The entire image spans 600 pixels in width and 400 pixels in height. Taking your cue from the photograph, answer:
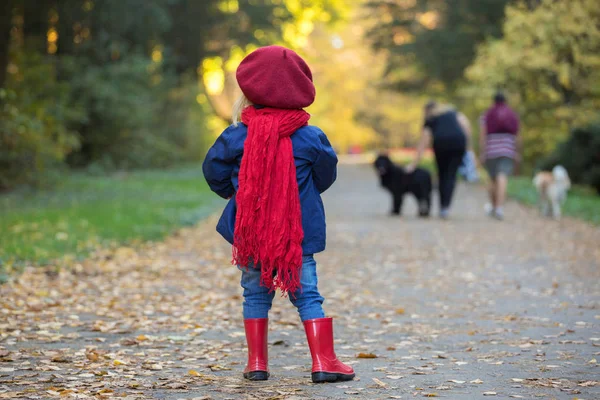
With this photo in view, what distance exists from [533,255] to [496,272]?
1.49m

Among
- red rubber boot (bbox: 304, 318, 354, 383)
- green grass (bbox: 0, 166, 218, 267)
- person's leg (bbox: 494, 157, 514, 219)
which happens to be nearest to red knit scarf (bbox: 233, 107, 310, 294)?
red rubber boot (bbox: 304, 318, 354, 383)

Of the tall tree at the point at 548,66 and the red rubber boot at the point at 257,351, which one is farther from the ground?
the tall tree at the point at 548,66

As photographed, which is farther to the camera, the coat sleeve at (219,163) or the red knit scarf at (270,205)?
the coat sleeve at (219,163)

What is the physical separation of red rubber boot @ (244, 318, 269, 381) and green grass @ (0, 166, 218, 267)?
4.91 metres

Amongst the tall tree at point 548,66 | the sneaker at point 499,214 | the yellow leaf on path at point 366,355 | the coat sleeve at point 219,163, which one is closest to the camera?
the coat sleeve at point 219,163

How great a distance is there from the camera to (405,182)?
16.2 meters

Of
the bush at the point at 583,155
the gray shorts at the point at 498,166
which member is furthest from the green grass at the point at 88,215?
the bush at the point at 583,155

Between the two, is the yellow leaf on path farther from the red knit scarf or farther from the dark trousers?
the dark trousers

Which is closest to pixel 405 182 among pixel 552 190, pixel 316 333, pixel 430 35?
pixel 552 190

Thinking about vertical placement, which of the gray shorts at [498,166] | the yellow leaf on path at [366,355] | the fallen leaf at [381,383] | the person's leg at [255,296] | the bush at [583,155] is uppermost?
the bush at [583,155]

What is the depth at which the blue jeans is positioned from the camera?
493cm

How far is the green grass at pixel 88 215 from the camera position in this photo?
34.4 ft

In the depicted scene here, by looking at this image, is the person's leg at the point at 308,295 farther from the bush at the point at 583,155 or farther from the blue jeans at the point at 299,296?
the bush at the point at 583,155

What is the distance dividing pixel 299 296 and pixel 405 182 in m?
11.4
